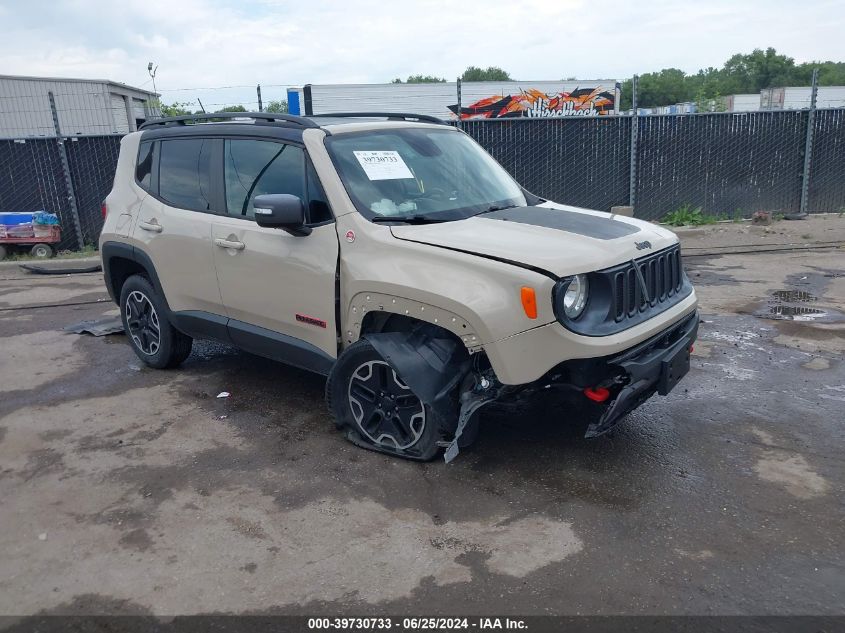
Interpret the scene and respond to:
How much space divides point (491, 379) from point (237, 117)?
108 inches

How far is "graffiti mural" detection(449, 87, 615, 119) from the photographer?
30.9 metres

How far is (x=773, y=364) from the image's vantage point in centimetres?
562

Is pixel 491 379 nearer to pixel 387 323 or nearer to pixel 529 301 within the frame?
pixel 529 301

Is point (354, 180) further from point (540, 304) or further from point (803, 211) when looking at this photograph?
point (803, 211)

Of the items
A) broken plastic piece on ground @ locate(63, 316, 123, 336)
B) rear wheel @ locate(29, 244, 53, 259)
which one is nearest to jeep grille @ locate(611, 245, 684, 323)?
broken plastic piece on ground @ locate(63, 316, 123, 336)

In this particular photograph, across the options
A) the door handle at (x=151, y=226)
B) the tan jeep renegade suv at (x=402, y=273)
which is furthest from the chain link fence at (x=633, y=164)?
the tan jeep renegade suv at (x=402, y=273)

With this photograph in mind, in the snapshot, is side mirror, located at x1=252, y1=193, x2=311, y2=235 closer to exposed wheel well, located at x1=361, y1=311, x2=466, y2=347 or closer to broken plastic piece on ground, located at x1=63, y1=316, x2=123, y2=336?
exposed wheel well, located at x1=361, y1=311, x2=466, y2=347

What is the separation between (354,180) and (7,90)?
20030 millimetres

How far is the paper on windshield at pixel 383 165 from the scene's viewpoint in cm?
436

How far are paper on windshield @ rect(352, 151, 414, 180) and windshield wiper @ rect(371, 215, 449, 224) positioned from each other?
1.13 ft

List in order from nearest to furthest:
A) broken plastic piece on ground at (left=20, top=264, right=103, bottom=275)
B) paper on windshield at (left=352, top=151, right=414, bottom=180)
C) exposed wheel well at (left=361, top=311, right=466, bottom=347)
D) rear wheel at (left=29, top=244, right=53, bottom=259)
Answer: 1. exposed wheel well at (left=361, top=311, right=466, bottom=347)
2. paper on windshield at (left=352, top=151, right=414, bottom=180)
3. broken plastic piece on ground at (left=20, top=264, right=103, bottom=275)
4. rear wheel at (left=29, top=244, right=53, bottom=259)

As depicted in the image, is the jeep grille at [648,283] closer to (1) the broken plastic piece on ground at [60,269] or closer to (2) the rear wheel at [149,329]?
(2) the rear wheel at [149,329]

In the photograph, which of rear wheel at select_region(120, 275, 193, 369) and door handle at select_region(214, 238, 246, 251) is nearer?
door handle at select_region(214, 238, 246, 251)

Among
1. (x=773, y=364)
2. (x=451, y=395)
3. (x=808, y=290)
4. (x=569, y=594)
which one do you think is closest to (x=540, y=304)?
(x=451, y=395)
